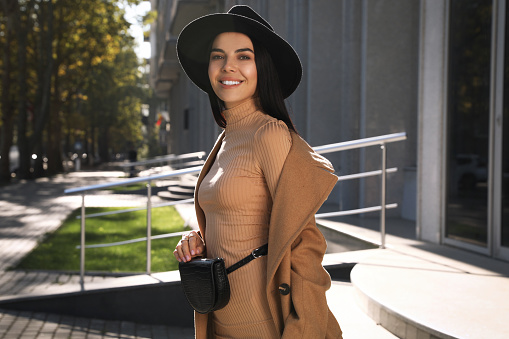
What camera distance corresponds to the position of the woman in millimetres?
2141

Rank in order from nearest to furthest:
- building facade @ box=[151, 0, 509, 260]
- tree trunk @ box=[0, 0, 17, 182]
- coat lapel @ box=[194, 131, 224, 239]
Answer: coat lapel @ box=[194, 131, 224, 239]
building facade @ box=[151, 0, 509, 260]
tree trunk @ box=[0, 0, 17, 182]

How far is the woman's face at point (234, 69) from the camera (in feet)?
7.73

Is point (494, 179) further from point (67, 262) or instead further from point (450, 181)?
point (67, 262)

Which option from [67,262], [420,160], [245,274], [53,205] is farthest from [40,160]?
[245,274]

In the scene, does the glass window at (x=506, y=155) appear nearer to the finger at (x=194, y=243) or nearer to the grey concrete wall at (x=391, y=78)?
the grey concrete wall at (x=391, y=78)

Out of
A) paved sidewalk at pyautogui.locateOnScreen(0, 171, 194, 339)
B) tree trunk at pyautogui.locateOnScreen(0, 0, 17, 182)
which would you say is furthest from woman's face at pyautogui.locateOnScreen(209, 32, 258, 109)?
tree trunk at pyautogui.locateOnScreen(0, 0, 17, 182)

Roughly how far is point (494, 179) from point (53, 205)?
604 inches

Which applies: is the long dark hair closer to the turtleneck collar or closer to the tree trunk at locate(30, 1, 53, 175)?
the turtleneck collar

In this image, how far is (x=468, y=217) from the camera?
7078 mm

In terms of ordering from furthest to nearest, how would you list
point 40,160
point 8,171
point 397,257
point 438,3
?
point 40,160, point 8,171, point 438,3, point 397,257

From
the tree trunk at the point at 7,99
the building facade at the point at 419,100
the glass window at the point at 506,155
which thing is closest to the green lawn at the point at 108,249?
the building facade at the point at 419,100

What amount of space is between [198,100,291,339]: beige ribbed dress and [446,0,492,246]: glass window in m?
5.10

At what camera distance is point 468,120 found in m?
7.15

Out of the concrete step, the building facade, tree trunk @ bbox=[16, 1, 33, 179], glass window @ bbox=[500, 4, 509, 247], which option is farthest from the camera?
tree trunk @ bbox=[16, 1, 33, 179]
